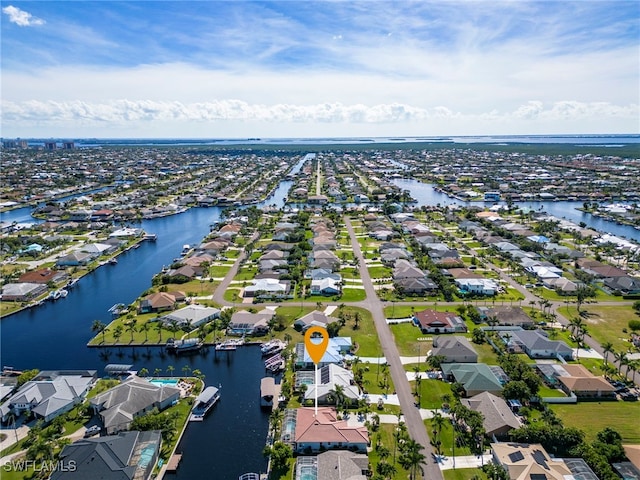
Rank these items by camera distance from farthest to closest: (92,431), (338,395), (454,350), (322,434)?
(454,350)
(338,395)
(92,431)
(322,434)

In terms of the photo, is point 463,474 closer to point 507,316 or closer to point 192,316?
point 507,316

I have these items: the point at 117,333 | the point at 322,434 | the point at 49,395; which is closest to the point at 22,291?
the point at 117,333

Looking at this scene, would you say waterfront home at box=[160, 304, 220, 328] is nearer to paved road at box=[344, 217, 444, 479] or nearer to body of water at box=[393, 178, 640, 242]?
paved road at box=[344, 217, 444, 479]

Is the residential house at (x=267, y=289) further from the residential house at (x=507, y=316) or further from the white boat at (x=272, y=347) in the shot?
the residential house at (x=507, y=316)

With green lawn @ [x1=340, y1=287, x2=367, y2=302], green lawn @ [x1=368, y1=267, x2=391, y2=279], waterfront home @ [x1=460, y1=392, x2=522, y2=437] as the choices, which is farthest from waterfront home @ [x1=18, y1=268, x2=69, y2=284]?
waterfront home @ [x1=460, y1=392, x2=522, y2=437]

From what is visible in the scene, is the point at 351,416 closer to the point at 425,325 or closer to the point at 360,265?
the point at 425,325

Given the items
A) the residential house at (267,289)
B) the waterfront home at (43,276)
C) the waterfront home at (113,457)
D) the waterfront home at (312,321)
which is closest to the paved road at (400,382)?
the waterfront home at (312,321)
